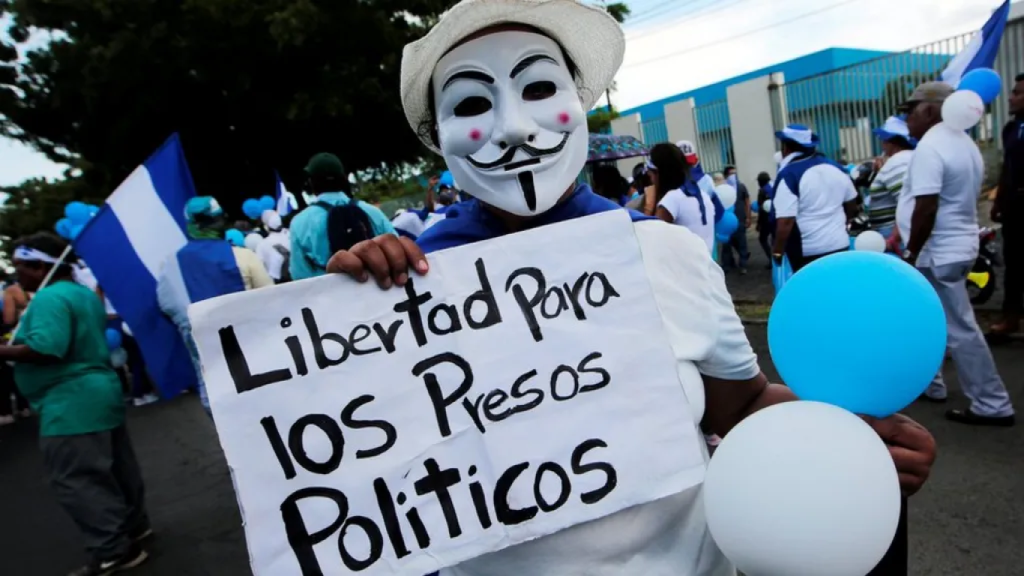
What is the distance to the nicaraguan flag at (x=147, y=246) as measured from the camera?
12.6ft

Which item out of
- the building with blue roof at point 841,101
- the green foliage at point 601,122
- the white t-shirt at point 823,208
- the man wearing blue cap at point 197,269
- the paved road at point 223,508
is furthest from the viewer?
the green foliage at point 601,122

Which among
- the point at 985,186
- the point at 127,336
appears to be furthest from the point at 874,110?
the point at 127,336

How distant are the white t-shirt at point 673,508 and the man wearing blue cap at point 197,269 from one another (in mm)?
3521

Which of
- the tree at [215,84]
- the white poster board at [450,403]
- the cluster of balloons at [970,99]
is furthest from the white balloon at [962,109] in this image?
the tree at [215,84]

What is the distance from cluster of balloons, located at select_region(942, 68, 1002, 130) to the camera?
3.60 meters

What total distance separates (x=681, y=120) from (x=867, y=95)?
5.63 metres

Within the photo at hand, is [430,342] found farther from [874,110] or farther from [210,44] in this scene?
[210,44]

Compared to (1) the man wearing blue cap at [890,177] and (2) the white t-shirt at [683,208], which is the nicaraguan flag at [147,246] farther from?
(1) the man wearing blue cap at [890,177]

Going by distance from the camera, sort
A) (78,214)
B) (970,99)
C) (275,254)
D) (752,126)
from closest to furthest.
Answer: (970,99)
(78,214)
(275,254)
(752,126)

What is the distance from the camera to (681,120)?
57.8ft

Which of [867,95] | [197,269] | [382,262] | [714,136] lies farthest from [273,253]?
[714,136]

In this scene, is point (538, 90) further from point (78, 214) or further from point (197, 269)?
point (78, 214)

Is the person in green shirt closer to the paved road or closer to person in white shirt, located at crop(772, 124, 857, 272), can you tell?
the paved road

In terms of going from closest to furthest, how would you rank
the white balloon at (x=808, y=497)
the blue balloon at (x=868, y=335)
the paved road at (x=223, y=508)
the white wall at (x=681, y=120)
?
1. the white balloon at (x=808, y=497)
2. the blue balloon at (x=868, y=335)
3. the paved road at (x=223, y=508)
4. the white wall at (x=681, y=120)
